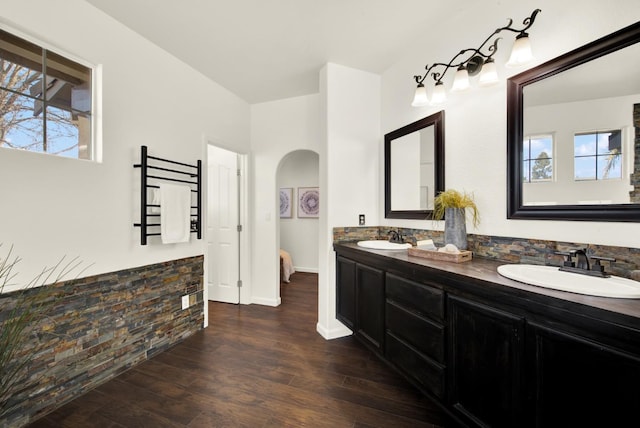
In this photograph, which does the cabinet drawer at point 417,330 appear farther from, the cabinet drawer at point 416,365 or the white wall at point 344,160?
the white wall at point 344,160

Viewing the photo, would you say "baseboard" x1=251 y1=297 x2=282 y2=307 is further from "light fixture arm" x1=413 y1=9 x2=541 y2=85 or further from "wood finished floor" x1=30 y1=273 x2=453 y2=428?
"light fixture arm" x1=413 y1=9 x2=541 y2=85

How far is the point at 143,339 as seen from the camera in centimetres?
231

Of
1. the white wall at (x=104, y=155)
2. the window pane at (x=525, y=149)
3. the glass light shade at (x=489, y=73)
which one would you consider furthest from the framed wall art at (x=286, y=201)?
the window pane at (x=525, y=149)

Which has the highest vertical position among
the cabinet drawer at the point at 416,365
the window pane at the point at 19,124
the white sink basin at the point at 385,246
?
the window pane at the point at 19,124

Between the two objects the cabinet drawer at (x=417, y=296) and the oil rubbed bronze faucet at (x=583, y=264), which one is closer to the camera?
the oil rubbed bronze faucet at (x=583, y=264)

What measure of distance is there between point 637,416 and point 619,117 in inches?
47.8

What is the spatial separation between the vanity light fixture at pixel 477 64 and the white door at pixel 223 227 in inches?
100

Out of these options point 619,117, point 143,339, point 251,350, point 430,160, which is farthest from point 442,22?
point 143,339

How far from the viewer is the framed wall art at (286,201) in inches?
232

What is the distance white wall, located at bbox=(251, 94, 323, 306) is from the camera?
3574 millimetres

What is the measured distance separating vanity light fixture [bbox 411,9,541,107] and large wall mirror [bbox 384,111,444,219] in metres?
0.20

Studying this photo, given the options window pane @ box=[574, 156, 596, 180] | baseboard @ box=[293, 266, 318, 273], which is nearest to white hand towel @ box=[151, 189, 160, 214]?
window pane @ box=[574, 156, 596, 180]

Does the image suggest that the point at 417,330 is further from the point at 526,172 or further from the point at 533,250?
the point at 526,172

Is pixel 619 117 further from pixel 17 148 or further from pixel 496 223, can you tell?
pixel 17 148
